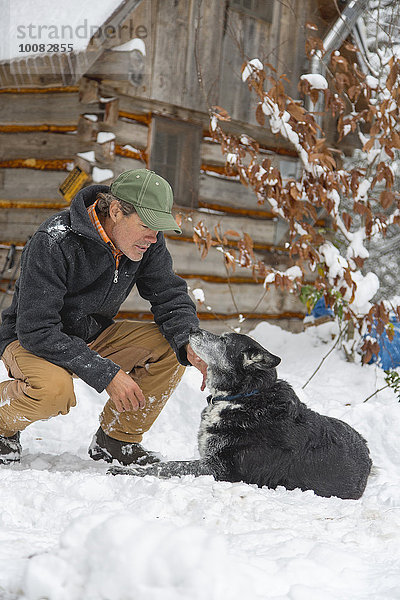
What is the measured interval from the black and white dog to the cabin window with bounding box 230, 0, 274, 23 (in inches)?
255

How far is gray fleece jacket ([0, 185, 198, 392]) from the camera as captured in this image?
9.83ft

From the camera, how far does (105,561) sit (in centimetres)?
154

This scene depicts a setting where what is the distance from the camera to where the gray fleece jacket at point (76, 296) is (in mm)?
2996

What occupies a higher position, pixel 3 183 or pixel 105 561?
pixel 3 183

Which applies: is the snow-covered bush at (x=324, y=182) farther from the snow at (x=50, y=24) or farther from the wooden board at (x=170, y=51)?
the wooden board at (x=170, y=51)

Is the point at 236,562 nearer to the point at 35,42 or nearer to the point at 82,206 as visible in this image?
the point at 82,206

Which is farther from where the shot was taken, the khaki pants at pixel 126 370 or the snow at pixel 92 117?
the snow at pixel 92 117

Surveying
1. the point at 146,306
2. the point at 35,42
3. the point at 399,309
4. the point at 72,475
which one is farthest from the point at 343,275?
the point at 35,42

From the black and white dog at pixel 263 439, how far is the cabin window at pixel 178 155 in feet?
16.1

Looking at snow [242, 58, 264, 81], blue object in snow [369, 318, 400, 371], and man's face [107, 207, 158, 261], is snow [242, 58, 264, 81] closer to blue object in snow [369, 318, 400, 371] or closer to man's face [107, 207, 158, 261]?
man's face [107, 207, 158, 261]

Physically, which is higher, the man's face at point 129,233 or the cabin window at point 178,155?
the cabin window at point 178,155

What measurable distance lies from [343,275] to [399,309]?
72 centimetres

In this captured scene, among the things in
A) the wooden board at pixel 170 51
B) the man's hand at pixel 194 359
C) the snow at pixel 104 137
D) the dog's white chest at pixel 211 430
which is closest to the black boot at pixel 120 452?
the dog's white chest at pixel 211 430

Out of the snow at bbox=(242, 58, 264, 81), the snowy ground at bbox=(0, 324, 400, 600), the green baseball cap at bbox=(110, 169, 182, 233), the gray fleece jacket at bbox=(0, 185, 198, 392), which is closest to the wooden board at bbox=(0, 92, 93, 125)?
the snow at bbox=(242, 58, 264, 81)
